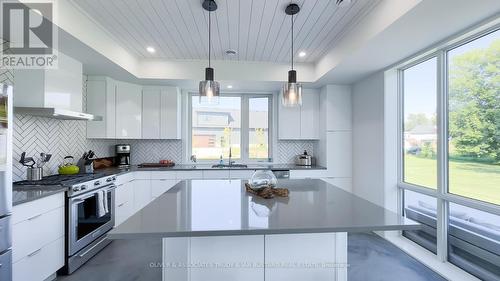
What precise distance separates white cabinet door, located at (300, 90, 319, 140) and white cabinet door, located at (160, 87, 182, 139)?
234 centimetres

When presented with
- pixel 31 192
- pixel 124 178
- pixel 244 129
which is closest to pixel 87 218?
pixel 31 192

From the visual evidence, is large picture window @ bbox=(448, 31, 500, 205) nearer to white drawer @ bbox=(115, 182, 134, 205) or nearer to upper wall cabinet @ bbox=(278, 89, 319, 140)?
upper wall cabinet @ bbox=(278, 89, 319, 140)

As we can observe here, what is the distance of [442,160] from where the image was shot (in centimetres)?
262

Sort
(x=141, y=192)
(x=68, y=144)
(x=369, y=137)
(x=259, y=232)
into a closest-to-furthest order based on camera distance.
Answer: (x=259, y=232) → (x=68, y=144) → (x=369, y=137) → (x=141, y=192)

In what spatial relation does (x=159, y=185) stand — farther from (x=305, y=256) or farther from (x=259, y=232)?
(x=259, y=232)

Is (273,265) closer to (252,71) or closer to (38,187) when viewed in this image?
(38,187)

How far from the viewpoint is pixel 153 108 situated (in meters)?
4.32

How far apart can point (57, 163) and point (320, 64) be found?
402cm

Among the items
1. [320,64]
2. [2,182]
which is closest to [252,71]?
[320,64]

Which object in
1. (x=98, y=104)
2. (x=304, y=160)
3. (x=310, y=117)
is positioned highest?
(x=98, y=104)

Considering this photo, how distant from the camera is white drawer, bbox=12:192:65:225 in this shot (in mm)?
1876

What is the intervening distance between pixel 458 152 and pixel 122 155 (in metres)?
4.92

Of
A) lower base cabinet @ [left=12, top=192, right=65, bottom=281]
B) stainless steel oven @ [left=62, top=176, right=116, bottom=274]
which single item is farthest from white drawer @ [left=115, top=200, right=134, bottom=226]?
lower base cabinet @ [left=12, top=192, right=65, bottom=281]

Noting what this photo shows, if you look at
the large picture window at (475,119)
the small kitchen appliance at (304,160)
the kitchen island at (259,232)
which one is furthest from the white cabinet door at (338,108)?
the kitchen island at (259,232)
